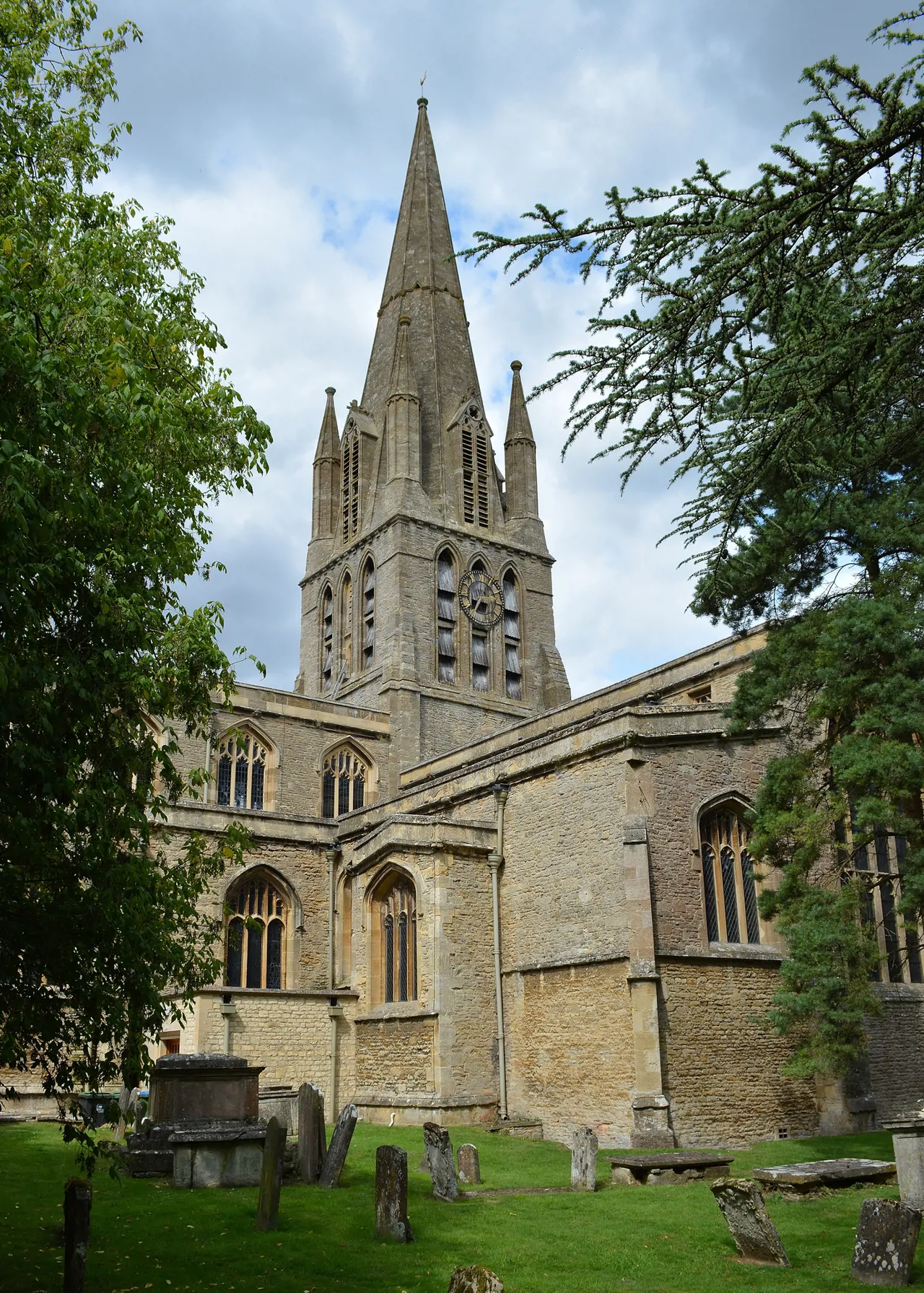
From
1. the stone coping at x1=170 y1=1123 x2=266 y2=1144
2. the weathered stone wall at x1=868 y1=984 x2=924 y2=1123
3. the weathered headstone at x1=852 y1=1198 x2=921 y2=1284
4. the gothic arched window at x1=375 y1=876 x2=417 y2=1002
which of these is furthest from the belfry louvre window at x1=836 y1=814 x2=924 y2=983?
the stone coping at x1=170 y1=1123 x2=266 y2=1144

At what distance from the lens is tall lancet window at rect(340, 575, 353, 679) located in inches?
1666

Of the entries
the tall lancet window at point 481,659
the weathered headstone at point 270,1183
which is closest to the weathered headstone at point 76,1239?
the weathered headstone at point 270,1183

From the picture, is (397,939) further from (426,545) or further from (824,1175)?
(426,545)

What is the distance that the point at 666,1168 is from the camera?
1379 cm

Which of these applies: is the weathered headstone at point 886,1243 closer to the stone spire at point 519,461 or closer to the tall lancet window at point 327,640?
the tall lancet window at point 327,640

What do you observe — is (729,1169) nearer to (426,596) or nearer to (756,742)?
(756,742)

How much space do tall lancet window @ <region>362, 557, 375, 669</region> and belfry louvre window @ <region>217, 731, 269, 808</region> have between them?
323 inches

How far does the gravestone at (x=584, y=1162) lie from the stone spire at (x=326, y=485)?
34692 millimetres

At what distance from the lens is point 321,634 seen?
44719 mm

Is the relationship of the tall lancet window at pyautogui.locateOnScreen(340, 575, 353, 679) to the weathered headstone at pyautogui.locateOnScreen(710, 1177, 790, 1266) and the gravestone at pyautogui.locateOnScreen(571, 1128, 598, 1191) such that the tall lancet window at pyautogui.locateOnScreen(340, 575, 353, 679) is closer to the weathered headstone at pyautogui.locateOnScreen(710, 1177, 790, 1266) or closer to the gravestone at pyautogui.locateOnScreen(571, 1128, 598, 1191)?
the gravestone at pyautogui.locateOnScreen(571, 1128, 598, 1191)

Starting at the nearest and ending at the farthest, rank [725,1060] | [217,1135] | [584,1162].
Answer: [217,1135], [584,1162], [725,1060]

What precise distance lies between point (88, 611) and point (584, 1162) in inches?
365

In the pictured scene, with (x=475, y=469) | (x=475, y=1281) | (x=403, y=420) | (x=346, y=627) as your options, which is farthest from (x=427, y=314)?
(x=475, y=1281)

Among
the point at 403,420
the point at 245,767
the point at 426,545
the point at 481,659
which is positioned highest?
the point at 403,420
